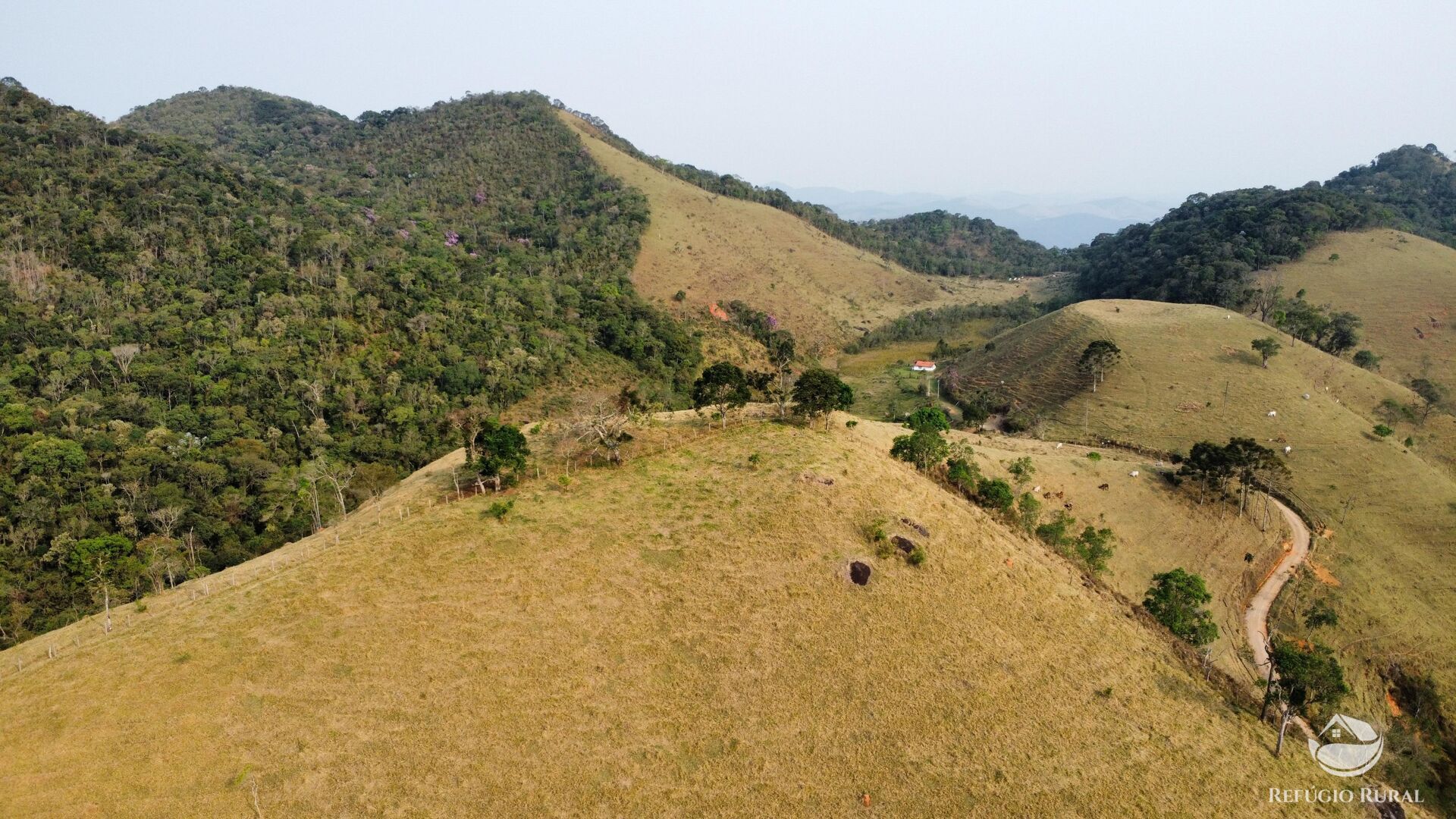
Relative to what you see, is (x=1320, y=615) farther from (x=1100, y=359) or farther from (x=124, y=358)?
(x=124, y=358)

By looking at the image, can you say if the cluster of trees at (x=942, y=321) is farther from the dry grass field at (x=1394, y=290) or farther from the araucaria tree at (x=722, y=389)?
the araucaria tree at (x=722, y=389)

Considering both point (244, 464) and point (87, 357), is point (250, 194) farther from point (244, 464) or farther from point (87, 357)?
point (244, 464)

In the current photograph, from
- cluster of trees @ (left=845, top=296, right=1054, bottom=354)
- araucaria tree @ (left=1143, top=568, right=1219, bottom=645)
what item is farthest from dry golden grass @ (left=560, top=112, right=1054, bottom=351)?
araucaria tree @ (left=1143, top=568, right=1219, bottom=645)

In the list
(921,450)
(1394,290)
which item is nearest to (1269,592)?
(921,450)

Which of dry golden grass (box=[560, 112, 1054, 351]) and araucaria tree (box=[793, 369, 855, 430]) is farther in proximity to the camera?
dry golden grass (box=[560, 112, 1054, 351])

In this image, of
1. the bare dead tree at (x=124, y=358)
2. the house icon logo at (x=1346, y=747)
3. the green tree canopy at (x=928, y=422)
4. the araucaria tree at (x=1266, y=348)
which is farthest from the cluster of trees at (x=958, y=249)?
the house icon logo at (x=1346, y=747)

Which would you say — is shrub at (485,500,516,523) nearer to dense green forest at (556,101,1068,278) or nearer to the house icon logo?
the house icon logo
